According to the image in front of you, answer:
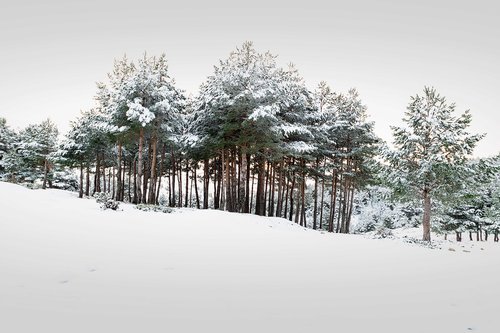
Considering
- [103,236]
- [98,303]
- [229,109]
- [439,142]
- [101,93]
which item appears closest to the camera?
[98,303]

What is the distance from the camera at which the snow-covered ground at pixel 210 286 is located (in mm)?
3205

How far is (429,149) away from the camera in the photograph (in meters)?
17.5

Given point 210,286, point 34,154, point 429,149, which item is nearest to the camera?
point 210,286

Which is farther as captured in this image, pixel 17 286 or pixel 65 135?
pixel 65 135

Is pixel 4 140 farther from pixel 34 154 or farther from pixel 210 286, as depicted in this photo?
pixel 210 286

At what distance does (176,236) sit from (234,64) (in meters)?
15.0

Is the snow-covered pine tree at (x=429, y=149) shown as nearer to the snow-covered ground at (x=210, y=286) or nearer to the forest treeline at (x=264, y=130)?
the forest treeline at (x=264, y=130)

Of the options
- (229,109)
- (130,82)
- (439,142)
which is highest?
(130,82)

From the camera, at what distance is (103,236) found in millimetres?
7086

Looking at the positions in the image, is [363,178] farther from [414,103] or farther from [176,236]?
[176,236]

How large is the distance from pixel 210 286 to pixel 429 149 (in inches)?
681

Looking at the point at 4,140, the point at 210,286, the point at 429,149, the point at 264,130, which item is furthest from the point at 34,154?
the point at 429,149

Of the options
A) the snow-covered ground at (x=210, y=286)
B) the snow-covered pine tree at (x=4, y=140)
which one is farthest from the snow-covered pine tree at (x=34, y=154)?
the snow-covered ground at (x=210, y=286)

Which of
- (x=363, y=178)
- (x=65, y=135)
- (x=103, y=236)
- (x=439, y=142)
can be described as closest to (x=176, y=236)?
(x=103, y=236)
